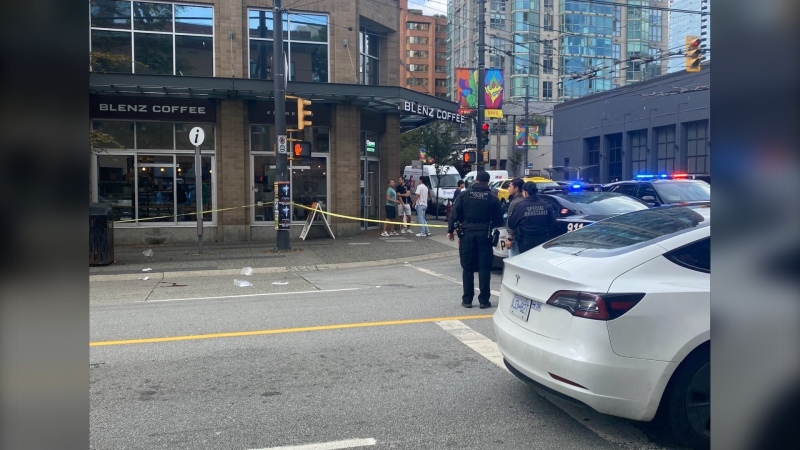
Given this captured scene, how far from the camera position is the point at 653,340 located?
4.24 meters

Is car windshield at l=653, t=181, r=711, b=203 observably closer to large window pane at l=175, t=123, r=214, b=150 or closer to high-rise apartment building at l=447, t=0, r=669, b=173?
large window pane at l=175, t=123, r=214, b=150

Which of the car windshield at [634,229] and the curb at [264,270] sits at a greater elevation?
the car windshield at [634,229]

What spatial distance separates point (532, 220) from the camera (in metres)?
9.68

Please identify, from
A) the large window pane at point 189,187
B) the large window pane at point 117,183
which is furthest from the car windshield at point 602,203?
the large window pane at point 117,183

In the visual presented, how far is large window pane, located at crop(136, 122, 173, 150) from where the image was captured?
65.4ft

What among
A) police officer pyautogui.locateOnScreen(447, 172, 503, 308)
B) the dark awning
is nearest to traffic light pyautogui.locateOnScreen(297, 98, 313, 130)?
the dark awning

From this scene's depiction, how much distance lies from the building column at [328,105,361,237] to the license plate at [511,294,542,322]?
16.1 m

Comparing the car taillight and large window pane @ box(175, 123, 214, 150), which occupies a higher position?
large window pane @ box(175, 123, 214, 150)

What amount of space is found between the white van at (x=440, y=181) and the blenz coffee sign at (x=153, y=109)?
1410 cm

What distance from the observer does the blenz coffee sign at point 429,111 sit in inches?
819

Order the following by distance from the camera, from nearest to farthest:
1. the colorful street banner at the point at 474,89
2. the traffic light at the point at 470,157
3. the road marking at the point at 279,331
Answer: the road marking at the point at 279,331
the traffic light at the point at 470,157
the colorful street banner at the point at 474,89

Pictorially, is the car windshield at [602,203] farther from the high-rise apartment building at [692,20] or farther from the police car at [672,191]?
the high-rise apartment building at [692,20]
